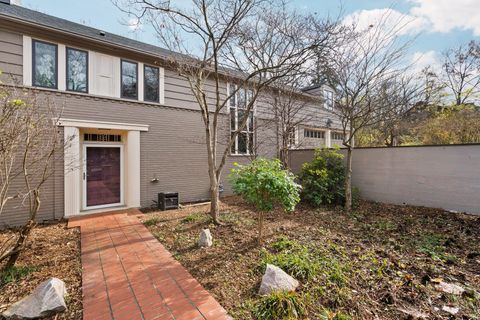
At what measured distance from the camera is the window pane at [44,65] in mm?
5523

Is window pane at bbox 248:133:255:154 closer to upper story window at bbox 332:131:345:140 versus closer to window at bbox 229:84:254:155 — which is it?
window at bbox 229:84:254:155

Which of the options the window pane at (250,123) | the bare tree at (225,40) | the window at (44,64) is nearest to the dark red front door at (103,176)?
the window at (44,64)

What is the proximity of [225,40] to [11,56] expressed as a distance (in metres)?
5.04

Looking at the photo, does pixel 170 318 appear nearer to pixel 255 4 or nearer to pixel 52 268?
pixel 52 268

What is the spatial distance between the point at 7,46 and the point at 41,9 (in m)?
3.39

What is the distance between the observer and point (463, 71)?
484 inches

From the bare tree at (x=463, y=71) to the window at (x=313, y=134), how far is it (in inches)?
270

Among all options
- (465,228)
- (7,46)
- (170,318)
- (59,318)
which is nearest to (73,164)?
(7,46)

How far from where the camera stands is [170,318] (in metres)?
2.31

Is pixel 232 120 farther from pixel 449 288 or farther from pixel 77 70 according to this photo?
pixel 449 288

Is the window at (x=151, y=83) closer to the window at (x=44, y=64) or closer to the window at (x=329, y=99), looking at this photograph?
the window at (x=44, y=64)

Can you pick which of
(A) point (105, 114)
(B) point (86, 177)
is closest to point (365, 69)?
(A) point (105, 114)

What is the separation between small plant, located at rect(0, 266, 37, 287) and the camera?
2.94m

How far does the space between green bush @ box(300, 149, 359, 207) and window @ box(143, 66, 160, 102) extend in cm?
564
